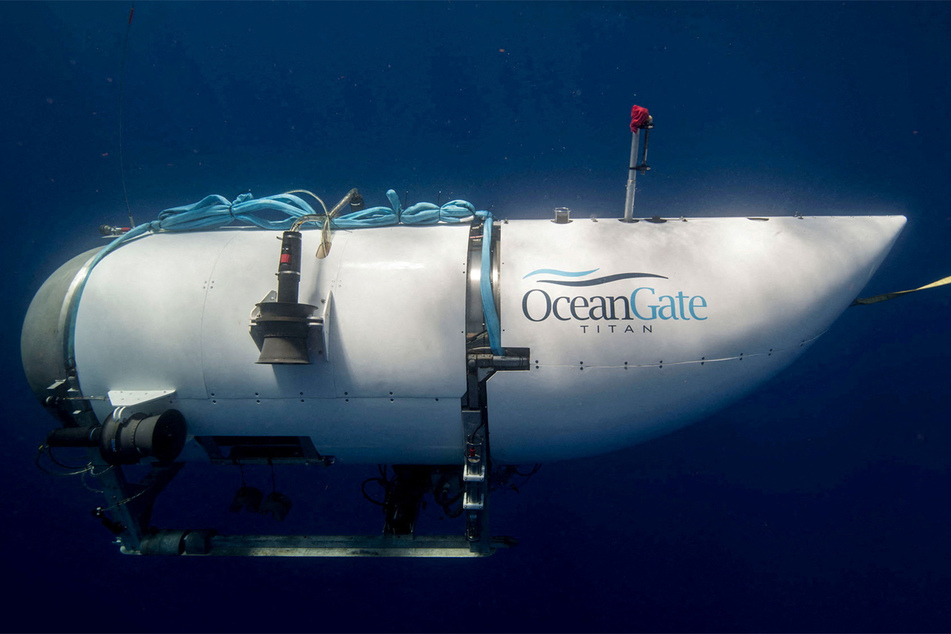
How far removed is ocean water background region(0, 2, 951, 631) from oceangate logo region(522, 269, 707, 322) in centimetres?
98

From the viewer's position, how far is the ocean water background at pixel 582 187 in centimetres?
214

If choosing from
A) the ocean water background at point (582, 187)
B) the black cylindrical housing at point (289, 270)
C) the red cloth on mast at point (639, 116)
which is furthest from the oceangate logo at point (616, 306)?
the ocean water background at point (582, 187)

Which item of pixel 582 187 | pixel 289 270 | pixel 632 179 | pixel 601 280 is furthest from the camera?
pixel 582 187

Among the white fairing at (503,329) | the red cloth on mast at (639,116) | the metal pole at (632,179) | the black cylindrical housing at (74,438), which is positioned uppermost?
the red cloth on mast at (639,116)

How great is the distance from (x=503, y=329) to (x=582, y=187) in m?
1.24

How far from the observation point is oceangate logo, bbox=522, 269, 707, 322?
4.69ft

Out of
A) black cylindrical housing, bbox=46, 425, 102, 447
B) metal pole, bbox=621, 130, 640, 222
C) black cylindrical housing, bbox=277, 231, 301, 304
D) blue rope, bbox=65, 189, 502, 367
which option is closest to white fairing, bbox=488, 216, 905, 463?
metal pole, bbox=621, 130, 640, 222

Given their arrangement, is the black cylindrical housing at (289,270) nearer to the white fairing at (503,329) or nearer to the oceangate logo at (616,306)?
the white fairing at (503,329)

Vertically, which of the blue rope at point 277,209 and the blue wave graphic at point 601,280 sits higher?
the blue rope at point 277,209

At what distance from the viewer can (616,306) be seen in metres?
1.43

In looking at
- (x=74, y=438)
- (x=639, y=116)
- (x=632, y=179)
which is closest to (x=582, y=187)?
(x=632, y=179)

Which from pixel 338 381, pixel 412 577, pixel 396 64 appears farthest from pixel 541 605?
pixel 396 64

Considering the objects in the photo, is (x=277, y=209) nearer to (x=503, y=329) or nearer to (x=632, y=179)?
(x=503, y=329)

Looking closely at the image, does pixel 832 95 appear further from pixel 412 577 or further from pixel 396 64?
pixel 412 577
